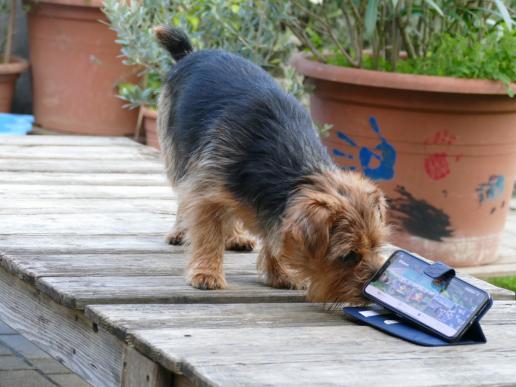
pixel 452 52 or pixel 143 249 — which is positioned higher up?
pixel 452 52

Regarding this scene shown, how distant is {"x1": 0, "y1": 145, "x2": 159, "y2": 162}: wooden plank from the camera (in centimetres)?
552

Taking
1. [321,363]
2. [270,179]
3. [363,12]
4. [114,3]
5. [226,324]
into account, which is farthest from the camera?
[114,3]

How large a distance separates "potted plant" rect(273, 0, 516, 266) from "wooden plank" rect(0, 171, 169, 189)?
113 cm

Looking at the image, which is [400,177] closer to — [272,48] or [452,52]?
[452,52]

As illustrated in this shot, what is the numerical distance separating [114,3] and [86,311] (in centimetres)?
380

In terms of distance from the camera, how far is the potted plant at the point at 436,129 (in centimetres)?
535

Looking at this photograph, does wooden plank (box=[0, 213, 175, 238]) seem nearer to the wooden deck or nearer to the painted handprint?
the wooden deck

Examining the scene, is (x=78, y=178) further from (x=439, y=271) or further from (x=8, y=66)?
(x=8, y=66)

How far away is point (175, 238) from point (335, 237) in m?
1.18

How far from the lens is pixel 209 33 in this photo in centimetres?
651

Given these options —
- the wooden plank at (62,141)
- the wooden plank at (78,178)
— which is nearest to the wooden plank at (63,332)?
the wooden plank at (78,178)

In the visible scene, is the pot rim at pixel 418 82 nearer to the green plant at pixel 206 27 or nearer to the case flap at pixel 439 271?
the green plant at pixel 206 27

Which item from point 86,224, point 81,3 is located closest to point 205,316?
point 86,224

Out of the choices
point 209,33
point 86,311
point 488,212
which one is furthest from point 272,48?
point 86,311
